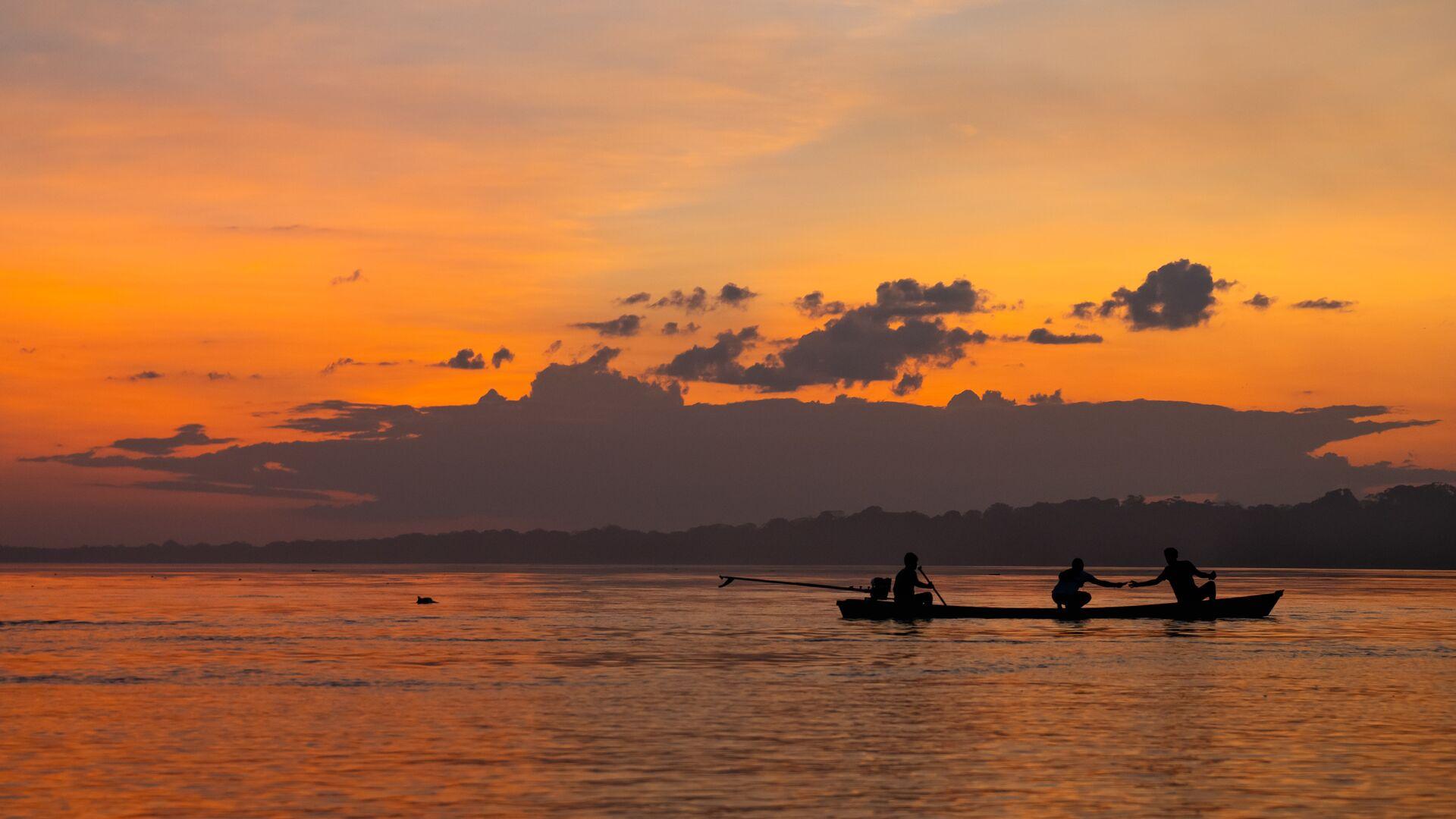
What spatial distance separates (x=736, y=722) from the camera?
98.8ft

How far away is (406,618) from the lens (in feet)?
259

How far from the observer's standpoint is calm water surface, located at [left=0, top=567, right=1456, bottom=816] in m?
21.7

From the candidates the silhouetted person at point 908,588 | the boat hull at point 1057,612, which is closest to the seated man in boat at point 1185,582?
the boat hull at point 1057,612

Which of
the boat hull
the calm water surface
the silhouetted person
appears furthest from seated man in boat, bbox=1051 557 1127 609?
the silhouetted person

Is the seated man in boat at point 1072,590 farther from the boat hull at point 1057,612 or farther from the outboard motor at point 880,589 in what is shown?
the outboard motor at point 880,589

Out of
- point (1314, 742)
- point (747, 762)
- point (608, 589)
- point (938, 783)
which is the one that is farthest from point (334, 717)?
point (608, 589)

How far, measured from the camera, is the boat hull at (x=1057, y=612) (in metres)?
61.3

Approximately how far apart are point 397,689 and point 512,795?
16.2 m

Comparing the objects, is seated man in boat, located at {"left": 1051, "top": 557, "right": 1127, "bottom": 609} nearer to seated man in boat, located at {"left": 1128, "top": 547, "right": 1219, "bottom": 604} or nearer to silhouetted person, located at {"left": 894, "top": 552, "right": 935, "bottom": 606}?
seated man in boat, located at {"left": 1128, "top": 547, "right": 1219, "bottom": 604}

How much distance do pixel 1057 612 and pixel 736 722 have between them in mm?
36205

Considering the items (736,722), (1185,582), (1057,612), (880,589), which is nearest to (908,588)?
(880,589)

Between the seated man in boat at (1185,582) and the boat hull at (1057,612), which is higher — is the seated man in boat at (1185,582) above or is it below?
above

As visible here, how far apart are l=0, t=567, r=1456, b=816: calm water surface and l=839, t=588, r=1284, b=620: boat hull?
0.77 metres

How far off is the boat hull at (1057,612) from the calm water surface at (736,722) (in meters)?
0.77
